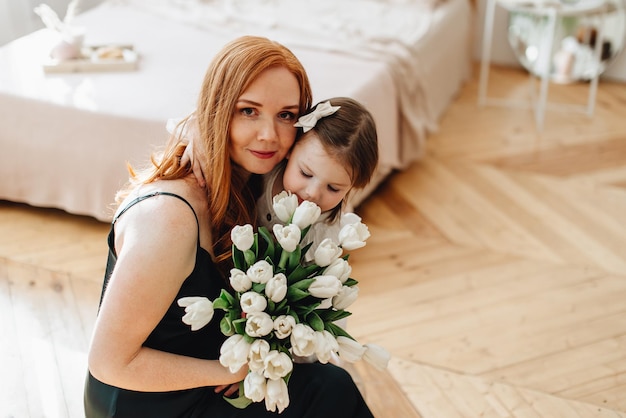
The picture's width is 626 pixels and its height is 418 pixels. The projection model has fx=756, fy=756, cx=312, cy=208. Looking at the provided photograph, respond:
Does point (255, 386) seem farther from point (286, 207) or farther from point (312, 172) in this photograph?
point (312, 172)

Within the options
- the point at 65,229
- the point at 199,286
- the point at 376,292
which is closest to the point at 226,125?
the point at 199,286

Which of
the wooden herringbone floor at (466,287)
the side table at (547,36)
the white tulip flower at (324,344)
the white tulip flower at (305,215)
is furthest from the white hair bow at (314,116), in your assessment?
the side table at (547,36)

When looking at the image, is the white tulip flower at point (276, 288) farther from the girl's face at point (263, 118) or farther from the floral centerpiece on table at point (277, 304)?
the girl's face at point (263, 118)

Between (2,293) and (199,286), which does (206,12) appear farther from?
(199,286)

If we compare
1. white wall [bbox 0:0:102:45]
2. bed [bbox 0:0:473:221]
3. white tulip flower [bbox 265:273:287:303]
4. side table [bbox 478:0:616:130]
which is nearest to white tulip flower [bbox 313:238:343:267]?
white tulip flower [bbox 265:273:287:303]

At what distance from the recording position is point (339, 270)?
1.48 m

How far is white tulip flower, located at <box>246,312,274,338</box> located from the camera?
1.40 m

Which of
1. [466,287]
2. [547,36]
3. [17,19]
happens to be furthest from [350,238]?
[547,36]

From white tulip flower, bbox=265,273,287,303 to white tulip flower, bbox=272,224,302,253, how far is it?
0.06 m

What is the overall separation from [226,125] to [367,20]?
246 centimetres

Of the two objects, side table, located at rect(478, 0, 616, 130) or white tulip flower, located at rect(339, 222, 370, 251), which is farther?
side table, located at rect(478, 0, 616, 130)

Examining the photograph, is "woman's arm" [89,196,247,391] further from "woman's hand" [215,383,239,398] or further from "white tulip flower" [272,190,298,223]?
"white tulip flower" [272,190,298,223]

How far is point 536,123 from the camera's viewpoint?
13.5 ft

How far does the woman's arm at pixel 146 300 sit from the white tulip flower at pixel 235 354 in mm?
128
